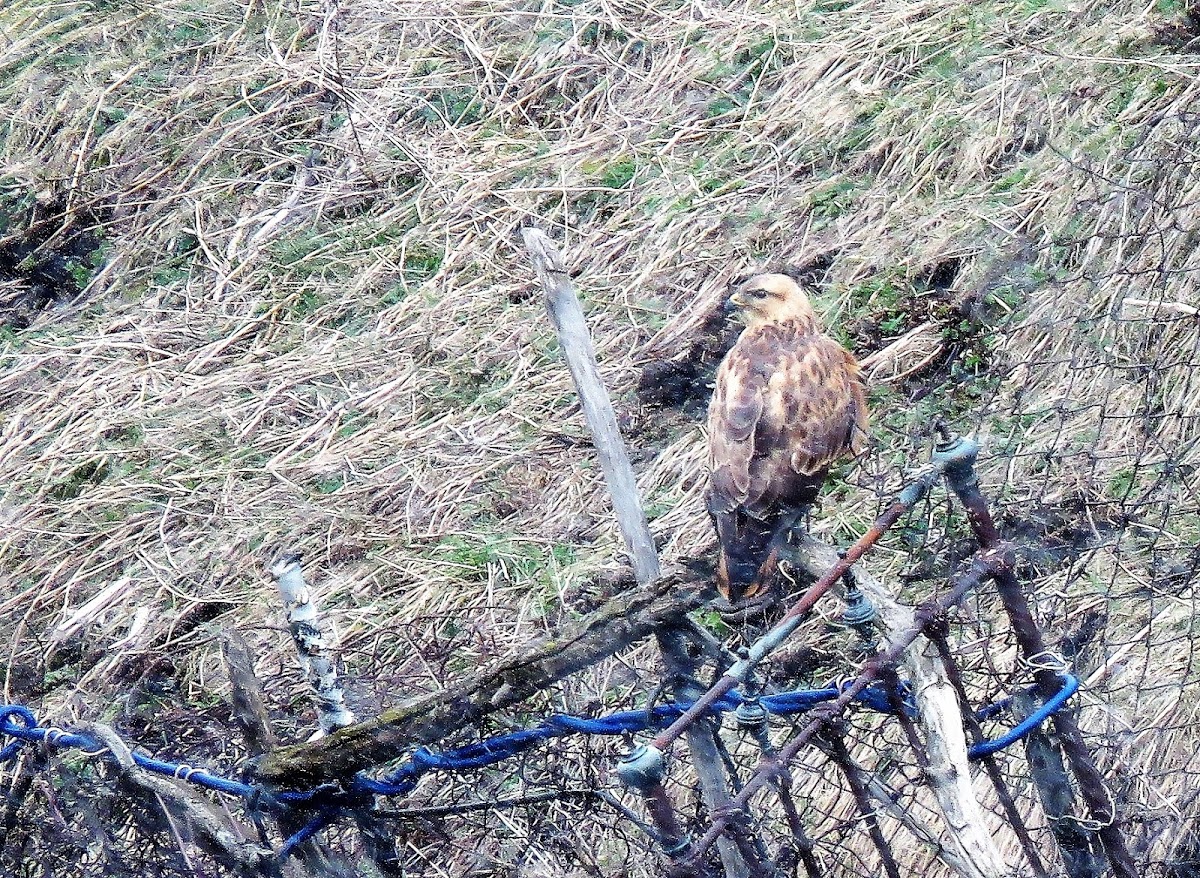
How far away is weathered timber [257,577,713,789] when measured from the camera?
7.59 feet

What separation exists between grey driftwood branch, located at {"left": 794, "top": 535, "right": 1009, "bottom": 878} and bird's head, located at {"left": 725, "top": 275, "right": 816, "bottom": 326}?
194 cm

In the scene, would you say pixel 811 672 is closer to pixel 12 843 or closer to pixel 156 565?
pixel 12 843

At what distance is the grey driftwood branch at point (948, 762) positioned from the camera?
2182mm

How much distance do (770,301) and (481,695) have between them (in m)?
2.22

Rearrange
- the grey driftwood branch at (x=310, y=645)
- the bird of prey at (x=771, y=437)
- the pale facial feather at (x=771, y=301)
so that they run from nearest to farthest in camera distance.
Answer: the grey driftwood branch at (x=310, y=645) → the bird of prey at (x=771, y=437) → the pale facial feather at (x=771, y=301)

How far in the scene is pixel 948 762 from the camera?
2.19m

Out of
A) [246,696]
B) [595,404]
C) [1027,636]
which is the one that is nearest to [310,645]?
[246,696]

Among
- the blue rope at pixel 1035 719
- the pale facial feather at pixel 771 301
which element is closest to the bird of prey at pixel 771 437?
the pale facial feather at pixel 771 301

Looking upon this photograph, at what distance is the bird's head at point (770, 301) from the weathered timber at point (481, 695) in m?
1.92

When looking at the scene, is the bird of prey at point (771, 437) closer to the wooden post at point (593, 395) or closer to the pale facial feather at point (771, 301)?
Result: the pale facial feather at point (771, 301)

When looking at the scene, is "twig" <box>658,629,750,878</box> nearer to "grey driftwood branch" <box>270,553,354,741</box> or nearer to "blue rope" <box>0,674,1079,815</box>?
"blue rope" <box>0,674,1079,815</box>

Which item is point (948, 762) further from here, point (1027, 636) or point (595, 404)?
point (595, 404)

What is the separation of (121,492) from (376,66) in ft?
10.9

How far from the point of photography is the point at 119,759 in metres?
2.66
